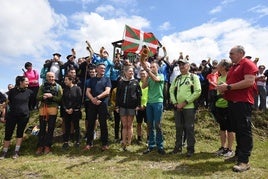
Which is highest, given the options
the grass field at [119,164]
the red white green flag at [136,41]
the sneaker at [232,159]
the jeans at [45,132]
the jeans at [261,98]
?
the red white green flag at [136,41]

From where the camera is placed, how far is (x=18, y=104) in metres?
9.81

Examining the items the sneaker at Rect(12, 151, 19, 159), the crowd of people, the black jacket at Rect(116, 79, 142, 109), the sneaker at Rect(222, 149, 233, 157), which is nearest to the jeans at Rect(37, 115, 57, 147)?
the crowd of people

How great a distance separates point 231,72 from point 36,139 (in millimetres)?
6724

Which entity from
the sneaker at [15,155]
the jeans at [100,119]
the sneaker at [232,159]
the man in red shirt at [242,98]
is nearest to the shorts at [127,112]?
the jeans at [100,119]

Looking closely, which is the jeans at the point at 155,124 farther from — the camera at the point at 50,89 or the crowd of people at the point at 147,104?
the camera at the point at 50,89

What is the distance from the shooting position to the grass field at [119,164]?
7164 mm

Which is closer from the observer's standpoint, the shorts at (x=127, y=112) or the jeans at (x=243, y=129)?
the jeans at (x=243, y=129)

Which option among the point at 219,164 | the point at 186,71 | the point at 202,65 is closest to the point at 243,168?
the point at 219,164

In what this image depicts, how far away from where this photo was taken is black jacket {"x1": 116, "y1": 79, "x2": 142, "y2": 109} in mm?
9453

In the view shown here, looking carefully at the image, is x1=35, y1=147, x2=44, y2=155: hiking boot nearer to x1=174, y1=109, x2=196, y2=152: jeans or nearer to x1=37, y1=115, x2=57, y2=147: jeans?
x1=37, y1=115, x2=57, y2=147: jeans

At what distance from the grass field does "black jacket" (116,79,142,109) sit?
4.38 feet

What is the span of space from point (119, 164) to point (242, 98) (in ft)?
10.6

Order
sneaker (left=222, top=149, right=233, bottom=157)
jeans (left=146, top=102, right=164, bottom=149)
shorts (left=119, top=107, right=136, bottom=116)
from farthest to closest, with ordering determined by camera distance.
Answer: shorts (left=119, top=107, right=136, bottom=116) < jeans (left=146, top=102, right=164, bottom=149) < sneaker (left=222, top=149, right=233, bottom=157)

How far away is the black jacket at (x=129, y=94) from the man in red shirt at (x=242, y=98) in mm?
2916
